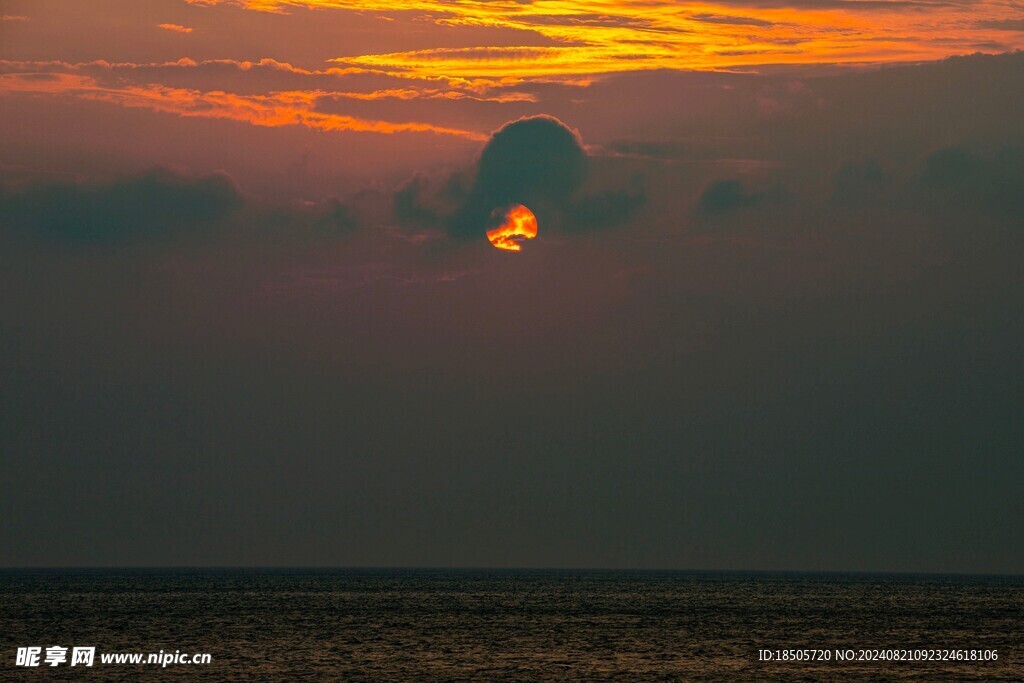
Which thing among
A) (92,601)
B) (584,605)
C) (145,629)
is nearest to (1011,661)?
(145,629)

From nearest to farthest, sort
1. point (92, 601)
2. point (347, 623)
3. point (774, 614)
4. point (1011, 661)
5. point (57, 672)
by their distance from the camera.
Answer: point (57, 672), point (1011, 661), point (347, 623), point (774, 614), point (92, 601)

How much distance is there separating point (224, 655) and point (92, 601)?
339ft

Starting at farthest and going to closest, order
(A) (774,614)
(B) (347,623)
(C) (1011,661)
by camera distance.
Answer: (A) (774,614) → (B) (347,623) → (C) (1011,661)

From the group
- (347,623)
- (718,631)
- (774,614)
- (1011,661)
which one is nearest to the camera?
(1011,661)

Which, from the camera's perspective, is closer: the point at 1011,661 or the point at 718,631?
the point at 1011,661

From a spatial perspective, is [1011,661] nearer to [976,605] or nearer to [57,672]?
[57,672]

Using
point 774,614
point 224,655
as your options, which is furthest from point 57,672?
point 774,614

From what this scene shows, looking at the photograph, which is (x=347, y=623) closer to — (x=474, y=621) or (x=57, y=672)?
(x=474, y=621)

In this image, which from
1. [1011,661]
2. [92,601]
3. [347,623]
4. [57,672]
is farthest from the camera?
[92,601]

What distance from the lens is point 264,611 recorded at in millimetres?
144375

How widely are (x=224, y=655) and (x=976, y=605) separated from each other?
128 m

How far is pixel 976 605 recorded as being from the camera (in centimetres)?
18025

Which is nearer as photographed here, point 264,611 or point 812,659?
point 812,659

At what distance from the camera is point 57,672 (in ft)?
250
